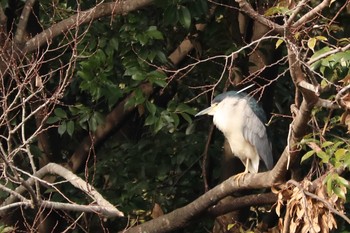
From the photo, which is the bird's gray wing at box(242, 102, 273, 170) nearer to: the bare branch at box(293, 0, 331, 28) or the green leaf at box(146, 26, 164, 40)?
the green leaf at box(146, 26, 164, 40)

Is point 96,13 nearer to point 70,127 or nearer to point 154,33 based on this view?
point 154,33

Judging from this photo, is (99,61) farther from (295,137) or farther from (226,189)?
(295,137)

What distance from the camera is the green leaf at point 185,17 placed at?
5422mm

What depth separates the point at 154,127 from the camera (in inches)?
224

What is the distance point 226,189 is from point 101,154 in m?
2.03

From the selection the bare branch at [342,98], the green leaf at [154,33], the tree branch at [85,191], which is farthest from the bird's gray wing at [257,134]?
the bare branch at [342,98]

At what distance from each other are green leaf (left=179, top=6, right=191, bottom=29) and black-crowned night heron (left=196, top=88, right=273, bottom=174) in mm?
848

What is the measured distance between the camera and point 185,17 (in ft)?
17.9

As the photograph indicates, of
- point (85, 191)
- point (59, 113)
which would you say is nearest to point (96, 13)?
point (59, 113)

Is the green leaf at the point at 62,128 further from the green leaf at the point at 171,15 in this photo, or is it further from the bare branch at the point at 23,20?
the green leaf at the point at 171,15

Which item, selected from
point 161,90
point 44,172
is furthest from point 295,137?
point 161,90

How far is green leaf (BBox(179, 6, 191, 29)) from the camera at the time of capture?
17.8 feet

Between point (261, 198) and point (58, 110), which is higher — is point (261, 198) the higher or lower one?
the lower one

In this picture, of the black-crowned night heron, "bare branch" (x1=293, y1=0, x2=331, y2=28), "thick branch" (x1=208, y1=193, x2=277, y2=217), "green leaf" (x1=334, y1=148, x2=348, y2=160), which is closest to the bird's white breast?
the black-crowned night heron
